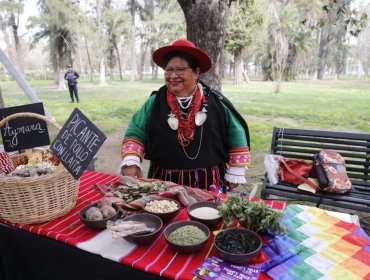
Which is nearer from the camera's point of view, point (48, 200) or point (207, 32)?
point (48, 200)

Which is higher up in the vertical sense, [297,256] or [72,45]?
[72,45]

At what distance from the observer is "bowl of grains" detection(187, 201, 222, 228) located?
1423 millimetres

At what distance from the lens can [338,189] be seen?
2.71 metres

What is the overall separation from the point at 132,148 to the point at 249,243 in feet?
4.10

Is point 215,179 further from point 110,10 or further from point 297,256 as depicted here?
point 110,10

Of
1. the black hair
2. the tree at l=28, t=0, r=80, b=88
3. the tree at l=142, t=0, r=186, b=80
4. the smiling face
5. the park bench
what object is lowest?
the park bench

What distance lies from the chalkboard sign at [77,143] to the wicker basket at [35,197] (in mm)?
73

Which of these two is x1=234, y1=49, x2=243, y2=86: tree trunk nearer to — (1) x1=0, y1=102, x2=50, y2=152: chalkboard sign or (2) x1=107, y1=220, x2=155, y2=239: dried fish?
(1) x1=0, y1=102, x2=50, y2=152: chalkboard sign

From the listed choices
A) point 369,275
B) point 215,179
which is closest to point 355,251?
point 369,275

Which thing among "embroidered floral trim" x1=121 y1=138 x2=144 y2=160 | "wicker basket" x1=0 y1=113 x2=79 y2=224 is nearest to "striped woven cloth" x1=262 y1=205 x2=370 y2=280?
"wicker basket" x1=0 y1=113 x2=79 y2=224

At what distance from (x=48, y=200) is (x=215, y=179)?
4.04 ft

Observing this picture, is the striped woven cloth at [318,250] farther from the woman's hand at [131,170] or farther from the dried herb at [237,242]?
the woman's hand at [131,170]

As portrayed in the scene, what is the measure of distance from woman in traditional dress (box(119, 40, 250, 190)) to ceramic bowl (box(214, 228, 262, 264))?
93 centimetres

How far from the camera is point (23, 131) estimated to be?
5.98 ft
